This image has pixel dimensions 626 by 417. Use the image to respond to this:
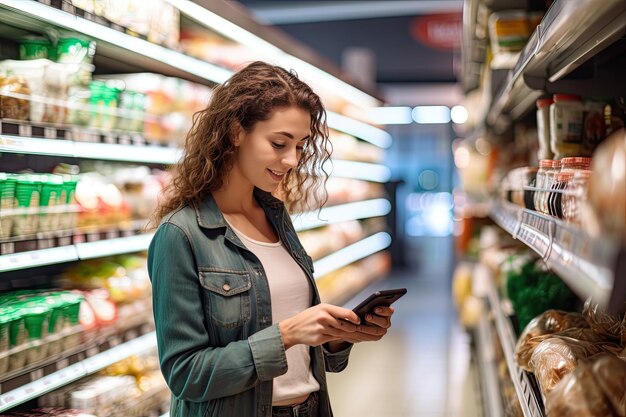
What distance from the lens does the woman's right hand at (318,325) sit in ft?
5.58

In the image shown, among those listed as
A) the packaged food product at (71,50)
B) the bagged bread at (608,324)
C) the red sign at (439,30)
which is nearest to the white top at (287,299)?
the bagged bread at (608,324)

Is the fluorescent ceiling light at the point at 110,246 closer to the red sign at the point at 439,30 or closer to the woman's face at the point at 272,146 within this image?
the woman's face at the point at 272,146

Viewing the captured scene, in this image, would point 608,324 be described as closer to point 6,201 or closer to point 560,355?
point 560,355

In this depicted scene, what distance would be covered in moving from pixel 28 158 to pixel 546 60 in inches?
77.9

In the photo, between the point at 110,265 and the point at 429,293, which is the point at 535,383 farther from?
the point at 429,293

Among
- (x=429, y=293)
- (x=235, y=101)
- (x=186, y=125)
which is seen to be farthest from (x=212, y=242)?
(x=429, y=293)

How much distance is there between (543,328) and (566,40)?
94 centimetres

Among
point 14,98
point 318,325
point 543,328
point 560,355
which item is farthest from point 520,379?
point 14,98

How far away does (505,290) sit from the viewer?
3.65 m

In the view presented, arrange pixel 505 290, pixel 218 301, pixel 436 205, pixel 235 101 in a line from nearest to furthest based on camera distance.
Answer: pixel 218 301
pixel 235 101
pixel 505 290
pixel 436 205

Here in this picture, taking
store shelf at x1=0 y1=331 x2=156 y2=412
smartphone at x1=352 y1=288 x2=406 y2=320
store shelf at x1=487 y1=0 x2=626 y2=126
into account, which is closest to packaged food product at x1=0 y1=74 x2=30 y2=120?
store shelf at x1=0 y1=331 x2=156 y2=412

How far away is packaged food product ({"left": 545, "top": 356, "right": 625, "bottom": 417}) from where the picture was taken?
4.30 ft

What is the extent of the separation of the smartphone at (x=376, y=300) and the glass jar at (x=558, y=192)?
0.44 m

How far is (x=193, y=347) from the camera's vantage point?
172 cm
